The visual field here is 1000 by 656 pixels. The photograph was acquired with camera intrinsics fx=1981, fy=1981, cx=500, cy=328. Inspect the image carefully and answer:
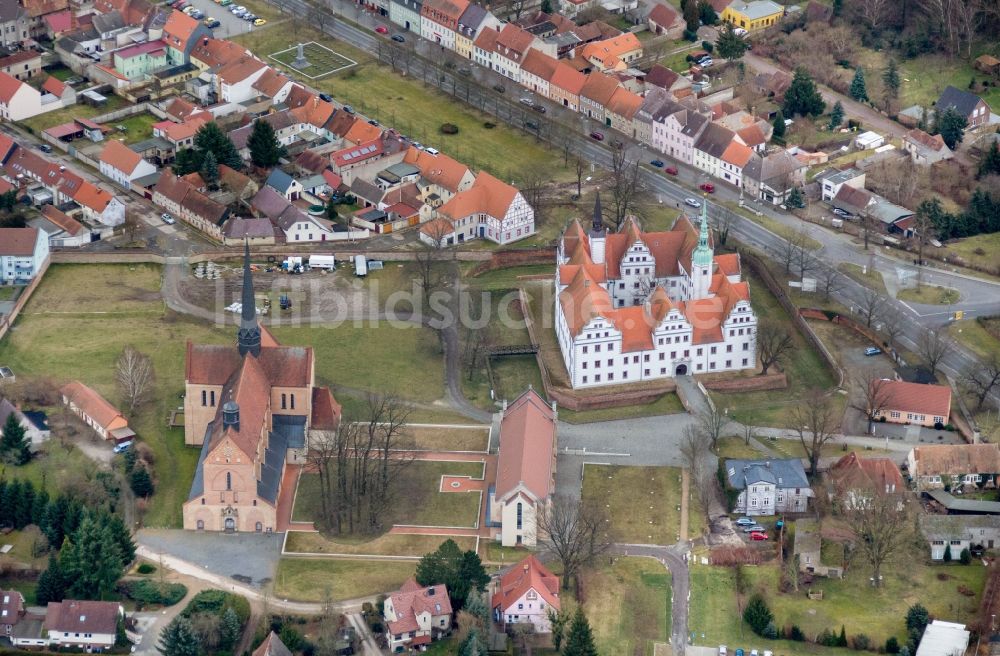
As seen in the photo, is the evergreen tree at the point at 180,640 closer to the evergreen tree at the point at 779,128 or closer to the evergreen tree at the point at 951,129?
the evergreen tree at the point at 779,128

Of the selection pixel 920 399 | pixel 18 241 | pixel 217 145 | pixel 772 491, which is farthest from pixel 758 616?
pixel 217 145

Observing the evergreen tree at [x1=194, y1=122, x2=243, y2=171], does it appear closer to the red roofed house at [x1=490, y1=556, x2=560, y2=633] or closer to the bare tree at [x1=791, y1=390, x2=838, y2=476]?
the bare tree at [x1=791, y1=390, x2=838, y2=476]

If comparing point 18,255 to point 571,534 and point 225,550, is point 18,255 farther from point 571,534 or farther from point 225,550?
point 571,534

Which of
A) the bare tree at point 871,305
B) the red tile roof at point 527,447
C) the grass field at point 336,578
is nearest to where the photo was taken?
the grass field at point 336,578

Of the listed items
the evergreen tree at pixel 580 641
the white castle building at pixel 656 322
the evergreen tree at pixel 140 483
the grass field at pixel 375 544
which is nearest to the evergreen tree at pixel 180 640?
the grass field at pixel 375 544

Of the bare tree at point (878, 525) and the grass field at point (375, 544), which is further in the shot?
the grass field at point (375, 544)

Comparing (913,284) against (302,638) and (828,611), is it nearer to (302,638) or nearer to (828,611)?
(828,611)

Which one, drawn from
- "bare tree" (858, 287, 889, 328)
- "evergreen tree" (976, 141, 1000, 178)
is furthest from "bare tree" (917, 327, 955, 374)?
"evergreen tree" (976, 141, 1000, 178)
